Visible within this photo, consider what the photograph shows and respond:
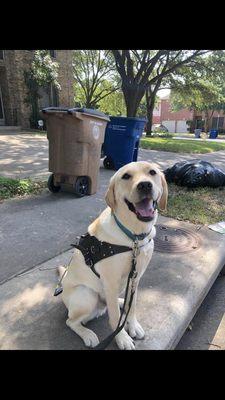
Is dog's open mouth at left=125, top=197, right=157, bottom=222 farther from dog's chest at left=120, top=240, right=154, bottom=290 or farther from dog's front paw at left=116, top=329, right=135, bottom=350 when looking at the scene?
dog's front paw at left=116, top=329, right=135, bottom=350

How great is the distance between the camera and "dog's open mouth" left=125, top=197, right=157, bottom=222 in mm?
2023

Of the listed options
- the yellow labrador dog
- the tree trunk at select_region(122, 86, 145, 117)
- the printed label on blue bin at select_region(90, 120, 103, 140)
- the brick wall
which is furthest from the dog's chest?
the brick wall

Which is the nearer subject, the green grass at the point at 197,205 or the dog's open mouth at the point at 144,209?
the dog's open mouth at the point at 144,209

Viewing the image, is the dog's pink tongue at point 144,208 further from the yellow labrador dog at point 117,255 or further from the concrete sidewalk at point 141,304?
the concrete sidewalk at point 141,304

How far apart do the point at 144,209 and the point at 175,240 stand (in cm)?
225

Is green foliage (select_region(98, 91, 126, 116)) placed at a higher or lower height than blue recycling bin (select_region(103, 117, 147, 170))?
higher

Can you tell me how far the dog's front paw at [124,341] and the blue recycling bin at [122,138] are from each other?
621 centimetres

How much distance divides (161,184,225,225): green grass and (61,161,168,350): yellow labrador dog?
2.85 meters

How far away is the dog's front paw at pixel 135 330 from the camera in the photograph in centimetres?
238

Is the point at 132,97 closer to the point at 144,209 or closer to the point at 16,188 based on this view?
the point at 16,188

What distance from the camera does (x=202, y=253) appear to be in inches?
151

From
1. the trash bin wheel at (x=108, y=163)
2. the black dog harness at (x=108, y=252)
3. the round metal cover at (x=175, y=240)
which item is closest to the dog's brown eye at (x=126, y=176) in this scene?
the black dog harness at (x=108, y=252)
